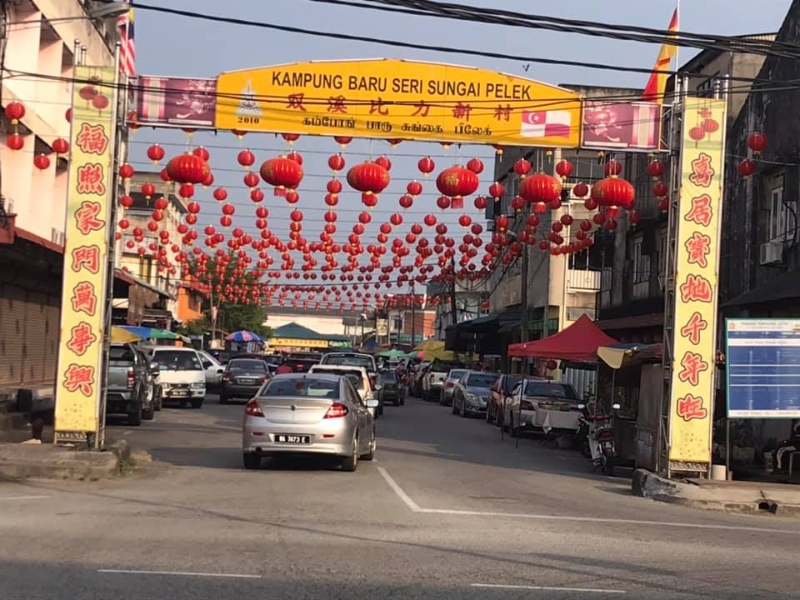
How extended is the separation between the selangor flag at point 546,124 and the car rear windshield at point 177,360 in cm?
1969

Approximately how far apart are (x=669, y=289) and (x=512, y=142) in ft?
11.5

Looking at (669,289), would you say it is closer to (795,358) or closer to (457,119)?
(795,358)

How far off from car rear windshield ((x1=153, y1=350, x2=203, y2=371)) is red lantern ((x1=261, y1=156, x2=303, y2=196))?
59.4ft

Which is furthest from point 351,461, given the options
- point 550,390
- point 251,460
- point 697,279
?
point 550,390

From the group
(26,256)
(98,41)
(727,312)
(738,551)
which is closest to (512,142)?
(738,551)

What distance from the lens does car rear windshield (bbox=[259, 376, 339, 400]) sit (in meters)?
17.3

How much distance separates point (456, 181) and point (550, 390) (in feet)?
38.2

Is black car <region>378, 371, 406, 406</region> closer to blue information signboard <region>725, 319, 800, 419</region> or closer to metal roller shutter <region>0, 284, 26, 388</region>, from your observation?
metal roller shutter <region>0, 284, 26, 388</region>

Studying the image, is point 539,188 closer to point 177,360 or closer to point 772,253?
point 772,253

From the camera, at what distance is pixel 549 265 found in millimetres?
50500

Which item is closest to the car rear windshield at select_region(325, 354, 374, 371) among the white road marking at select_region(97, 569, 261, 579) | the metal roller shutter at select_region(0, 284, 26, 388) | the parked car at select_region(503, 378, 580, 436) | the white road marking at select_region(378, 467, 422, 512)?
the parked car at select_region(503, 378, 580, 436)

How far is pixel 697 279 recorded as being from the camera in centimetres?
1753

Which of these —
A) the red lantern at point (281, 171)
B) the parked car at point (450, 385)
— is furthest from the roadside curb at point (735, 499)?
the parked car at point (450, 385)

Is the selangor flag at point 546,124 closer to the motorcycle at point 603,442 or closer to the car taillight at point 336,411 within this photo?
the car taillight at point 336,411
